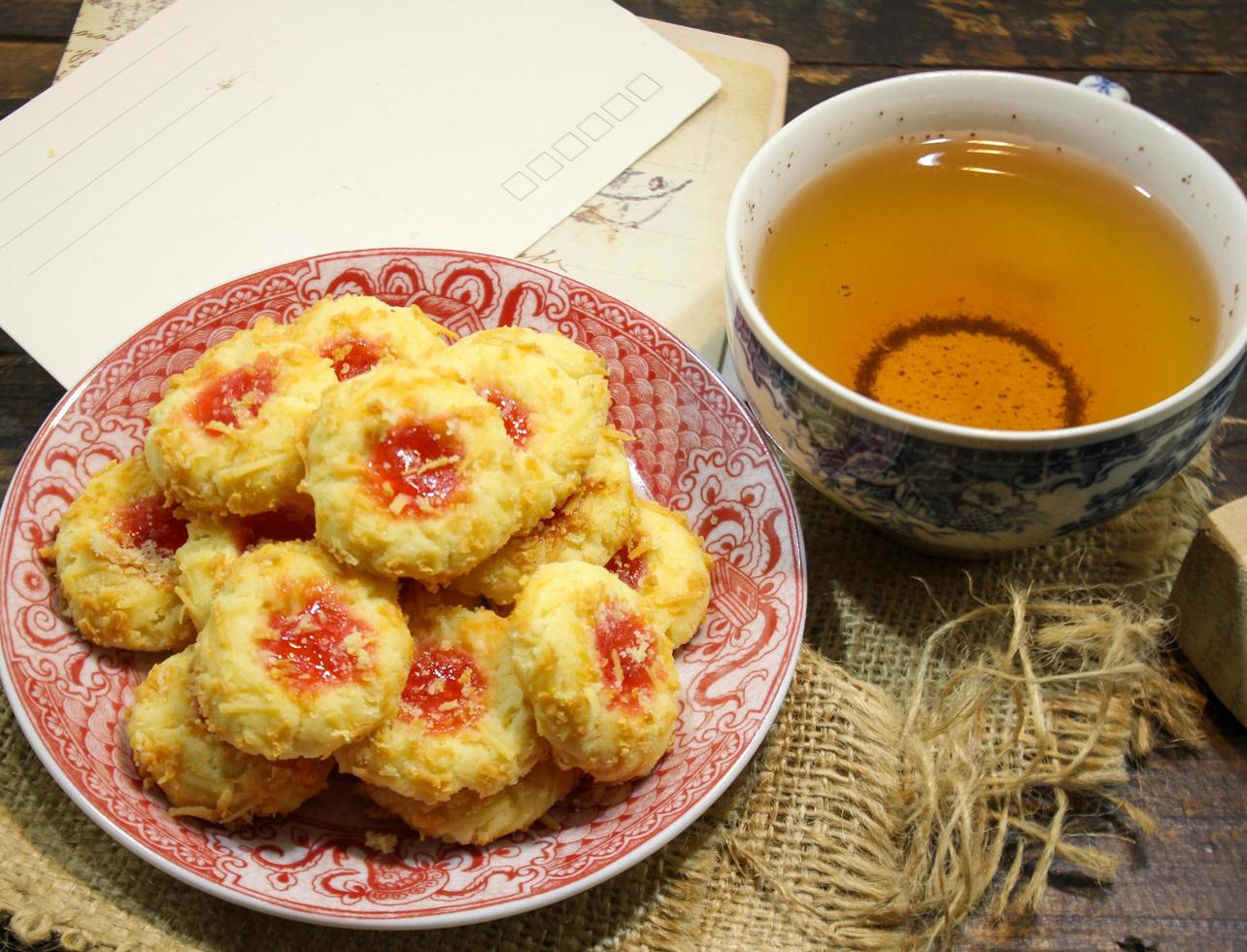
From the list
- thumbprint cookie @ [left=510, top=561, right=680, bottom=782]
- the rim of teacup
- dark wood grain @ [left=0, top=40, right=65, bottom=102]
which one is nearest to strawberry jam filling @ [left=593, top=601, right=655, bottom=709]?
thumbprint cookie @ [left=510, top=561, right=680, bottom=782]

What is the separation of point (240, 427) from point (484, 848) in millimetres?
538

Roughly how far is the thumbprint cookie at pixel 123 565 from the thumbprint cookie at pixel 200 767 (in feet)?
0.32

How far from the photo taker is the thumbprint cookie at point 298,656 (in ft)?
3.70

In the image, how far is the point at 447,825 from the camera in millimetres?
1230

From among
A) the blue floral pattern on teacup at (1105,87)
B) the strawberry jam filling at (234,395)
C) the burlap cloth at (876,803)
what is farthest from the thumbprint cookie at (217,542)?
the blue floral pattern on teacup at (1105,87)

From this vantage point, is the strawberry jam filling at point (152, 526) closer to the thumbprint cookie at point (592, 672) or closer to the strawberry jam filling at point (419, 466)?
the strawberry jam filling at point (419, 466)

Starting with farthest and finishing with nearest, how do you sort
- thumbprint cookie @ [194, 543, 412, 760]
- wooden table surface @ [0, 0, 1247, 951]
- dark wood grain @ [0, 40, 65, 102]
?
dark wood grain @ [0, 40, 65, 102], wooden table surface @ [0, 0, 1247, 951], thumbprint cookie @ [194, 543, 412, 760]

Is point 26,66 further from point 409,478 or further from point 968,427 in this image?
point 968,427

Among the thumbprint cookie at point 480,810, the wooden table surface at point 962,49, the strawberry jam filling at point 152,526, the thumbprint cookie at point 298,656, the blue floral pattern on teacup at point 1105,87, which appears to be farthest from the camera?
the wooden table surface at point 962,49

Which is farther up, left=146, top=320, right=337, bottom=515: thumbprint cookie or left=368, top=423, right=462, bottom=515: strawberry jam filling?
left=146, top=320, right=337, bottom=515: thumbprint cookie

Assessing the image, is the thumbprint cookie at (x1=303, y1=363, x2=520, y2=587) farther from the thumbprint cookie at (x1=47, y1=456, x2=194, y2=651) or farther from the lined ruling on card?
the lined ruling on card

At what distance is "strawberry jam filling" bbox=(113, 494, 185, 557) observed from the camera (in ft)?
4.45

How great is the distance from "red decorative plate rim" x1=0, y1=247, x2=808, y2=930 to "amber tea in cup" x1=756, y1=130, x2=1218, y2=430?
19 centimetres

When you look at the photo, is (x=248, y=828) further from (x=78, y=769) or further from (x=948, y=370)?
(x=948, y=370)
